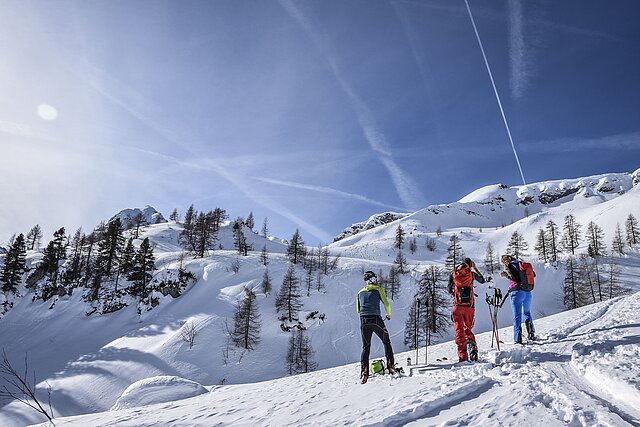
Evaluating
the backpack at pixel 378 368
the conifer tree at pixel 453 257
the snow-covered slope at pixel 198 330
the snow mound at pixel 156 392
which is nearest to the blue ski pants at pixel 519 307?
the backpack at pixel 378 368

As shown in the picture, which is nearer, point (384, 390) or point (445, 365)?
point (384, 390)

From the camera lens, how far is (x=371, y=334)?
26.5 feet

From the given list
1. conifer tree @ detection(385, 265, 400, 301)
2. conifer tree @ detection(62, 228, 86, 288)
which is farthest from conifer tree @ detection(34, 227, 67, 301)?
conifer tree @ detection(385, 265, 400, 301)

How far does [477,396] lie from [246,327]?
41463 mm

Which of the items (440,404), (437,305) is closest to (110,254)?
(437,305)

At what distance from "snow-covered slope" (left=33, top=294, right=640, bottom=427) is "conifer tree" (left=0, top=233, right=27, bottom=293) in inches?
3295

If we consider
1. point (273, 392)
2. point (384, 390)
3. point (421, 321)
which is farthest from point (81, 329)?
point (384, 390)

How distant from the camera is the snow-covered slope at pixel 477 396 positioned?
14.6ft

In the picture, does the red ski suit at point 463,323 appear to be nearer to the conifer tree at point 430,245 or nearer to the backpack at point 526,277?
the backpack at point 526,277

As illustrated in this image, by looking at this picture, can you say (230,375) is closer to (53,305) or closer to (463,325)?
(463,325)

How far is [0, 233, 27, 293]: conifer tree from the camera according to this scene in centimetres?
6456

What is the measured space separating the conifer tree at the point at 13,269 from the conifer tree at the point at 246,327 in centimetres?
5763

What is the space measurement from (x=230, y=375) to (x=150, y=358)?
1139 centimetres

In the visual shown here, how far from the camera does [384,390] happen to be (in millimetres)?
6453
